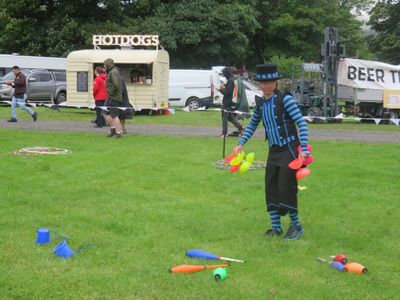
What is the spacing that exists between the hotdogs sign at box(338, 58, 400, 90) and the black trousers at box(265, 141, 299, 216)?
18.0 metres

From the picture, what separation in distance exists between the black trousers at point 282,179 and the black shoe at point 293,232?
0.20 metres

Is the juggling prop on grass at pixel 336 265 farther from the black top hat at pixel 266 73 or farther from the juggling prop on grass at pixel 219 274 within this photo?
the black top hat at pixel 266 73

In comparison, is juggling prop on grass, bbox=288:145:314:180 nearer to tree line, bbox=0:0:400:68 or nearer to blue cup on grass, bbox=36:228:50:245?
blue cup on grass, bbox=36:228:50:245

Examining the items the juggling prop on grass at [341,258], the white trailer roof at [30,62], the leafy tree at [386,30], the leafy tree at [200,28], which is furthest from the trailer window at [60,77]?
the leafy tree at [386,30]

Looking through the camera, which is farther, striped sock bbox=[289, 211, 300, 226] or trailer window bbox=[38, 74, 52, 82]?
trailer window bbox=[38, 74, 52, 82]

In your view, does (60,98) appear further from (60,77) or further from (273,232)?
(273,232)

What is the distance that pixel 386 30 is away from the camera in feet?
186

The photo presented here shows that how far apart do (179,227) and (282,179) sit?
4.36ft

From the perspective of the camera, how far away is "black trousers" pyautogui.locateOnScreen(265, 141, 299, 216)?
6301 mm

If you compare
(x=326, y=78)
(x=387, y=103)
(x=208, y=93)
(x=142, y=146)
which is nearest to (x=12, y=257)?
(x=142, y=146)

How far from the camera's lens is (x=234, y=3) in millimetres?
41531

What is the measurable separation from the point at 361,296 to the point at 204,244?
6.16 feet

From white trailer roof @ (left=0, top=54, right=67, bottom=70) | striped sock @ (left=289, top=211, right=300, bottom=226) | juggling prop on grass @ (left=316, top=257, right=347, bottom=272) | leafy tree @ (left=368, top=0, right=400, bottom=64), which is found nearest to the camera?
→ juggling prop on grass @ (left=316, top=257, right=347, bottom=272)

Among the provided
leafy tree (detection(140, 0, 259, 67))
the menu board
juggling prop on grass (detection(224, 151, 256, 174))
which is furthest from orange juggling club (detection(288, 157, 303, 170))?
leafy tree (detection(140, 0, 259, 67))
